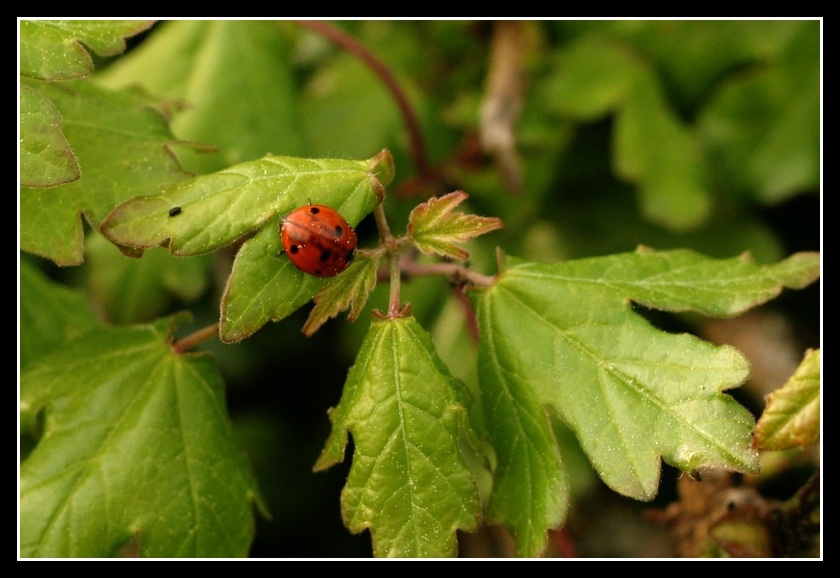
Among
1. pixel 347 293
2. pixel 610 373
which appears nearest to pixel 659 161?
pixel 610 373

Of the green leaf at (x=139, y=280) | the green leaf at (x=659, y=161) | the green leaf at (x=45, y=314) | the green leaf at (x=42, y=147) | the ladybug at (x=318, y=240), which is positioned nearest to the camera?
the ladybug at (x=318, y=240)

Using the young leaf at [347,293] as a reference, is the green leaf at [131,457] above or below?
below

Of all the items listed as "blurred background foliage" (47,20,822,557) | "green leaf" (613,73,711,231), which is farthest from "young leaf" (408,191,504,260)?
"green leaf" (613,73,711,231)

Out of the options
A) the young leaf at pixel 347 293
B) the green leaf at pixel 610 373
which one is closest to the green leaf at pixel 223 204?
the young leaf at pixel 347 293

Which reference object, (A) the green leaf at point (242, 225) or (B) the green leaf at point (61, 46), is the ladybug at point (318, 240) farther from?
(B) the green leaf at point (61, 46)

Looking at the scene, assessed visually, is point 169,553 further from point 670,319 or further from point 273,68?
point 670,319
